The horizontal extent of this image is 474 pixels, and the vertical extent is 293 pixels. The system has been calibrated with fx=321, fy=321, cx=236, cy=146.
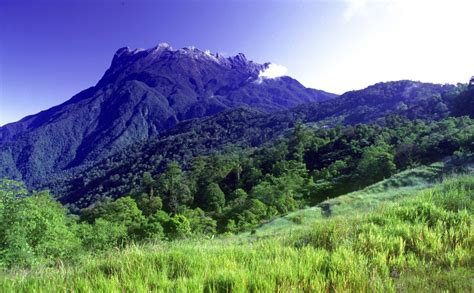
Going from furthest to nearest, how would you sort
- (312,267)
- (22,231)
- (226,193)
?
(226,193) < (22,231) < (312,267)

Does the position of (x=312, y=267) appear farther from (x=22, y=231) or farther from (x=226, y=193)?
(x=226, y=193)

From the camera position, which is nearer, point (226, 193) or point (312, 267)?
point (312, 267)

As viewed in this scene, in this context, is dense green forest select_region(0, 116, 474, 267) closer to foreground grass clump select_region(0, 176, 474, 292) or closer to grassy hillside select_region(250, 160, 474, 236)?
foreground grass clump select_region(0, 176, 474, 292)

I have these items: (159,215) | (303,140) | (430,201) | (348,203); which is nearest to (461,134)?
(348,203)

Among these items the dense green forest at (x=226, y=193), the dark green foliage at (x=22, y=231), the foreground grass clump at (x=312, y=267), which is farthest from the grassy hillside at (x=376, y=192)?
the foreground grass clump at (x=312, y=267)

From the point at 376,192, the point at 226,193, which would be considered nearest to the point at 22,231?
the point at 376,192

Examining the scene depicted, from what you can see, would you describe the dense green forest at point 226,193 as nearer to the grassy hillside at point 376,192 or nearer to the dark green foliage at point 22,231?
the dark green foliage at point 22,231

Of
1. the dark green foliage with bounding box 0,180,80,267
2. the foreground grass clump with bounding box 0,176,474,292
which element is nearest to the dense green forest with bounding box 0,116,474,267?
the dark green foliage with bounding box 0,180,80,267

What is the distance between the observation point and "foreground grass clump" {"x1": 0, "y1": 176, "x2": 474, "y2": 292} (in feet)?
10.7

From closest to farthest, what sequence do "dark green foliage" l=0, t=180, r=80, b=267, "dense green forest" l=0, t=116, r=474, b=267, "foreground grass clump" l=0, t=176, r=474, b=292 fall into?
"foreground grass clump" l=0, t=176, r=474, b=292 < "dark green foliage" l=0, t=180, r=80, b=267 < "dense green forest" l=0, t=116, r=474, b=267


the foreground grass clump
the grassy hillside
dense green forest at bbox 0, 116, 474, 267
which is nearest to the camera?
the foreground grass clump

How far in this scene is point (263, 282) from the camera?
3213 mm

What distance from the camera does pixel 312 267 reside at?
12.1ft

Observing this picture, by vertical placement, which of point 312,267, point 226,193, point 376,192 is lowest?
point 226,193
